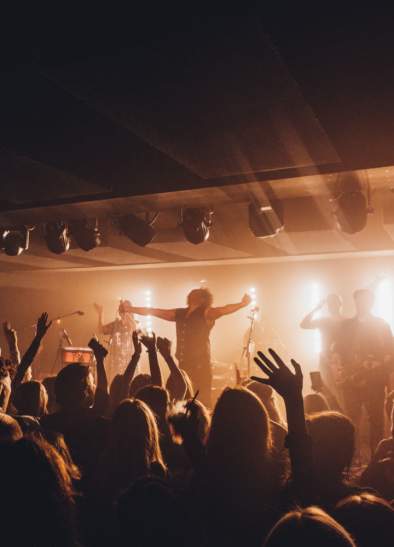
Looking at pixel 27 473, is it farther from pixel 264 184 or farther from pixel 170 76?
pixel 264 184

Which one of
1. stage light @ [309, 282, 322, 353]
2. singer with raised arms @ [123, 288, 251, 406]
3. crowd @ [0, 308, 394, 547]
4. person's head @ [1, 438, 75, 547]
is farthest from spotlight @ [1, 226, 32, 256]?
stage light @ [309, 282, 322, 353]

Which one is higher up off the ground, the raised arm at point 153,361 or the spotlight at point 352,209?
the spotlight at point 352,209

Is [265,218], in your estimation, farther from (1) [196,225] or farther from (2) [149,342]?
(2) [149,342]

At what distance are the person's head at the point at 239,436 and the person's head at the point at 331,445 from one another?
0.86 feet

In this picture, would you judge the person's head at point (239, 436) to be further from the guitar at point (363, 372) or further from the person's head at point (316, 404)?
the guitar at point (363, 372)

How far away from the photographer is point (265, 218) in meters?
5.59

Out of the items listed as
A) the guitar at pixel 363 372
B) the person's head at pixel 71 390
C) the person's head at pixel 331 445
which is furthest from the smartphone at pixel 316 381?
→ the guitar at pixel 363 372

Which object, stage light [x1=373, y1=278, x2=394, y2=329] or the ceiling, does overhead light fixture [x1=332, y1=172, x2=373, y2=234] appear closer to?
the ceiling

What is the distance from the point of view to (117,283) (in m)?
13.7

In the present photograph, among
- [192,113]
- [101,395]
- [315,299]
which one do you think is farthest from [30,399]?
[315,299]

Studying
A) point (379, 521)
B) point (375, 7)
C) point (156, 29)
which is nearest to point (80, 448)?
point (379, 521)

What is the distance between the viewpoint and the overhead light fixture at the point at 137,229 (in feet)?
20.8

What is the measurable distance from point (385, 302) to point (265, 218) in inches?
238

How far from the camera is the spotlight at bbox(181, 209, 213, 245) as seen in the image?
5.88 metres
